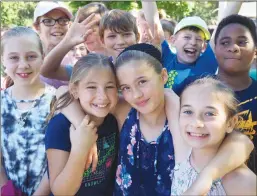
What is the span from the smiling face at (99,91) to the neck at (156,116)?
7.3 inches

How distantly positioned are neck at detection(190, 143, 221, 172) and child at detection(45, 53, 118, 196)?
0.48 meters

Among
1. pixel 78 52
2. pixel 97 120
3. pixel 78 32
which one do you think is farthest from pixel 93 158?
pixel 78 52

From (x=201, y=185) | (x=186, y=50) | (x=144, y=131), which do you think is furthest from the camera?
(x=186, y=50)

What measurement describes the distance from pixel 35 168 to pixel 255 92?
1.32 metres

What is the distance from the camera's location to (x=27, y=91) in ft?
7.28

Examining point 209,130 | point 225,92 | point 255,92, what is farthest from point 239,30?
point 209,130

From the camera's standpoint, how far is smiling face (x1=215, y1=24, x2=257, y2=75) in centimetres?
234

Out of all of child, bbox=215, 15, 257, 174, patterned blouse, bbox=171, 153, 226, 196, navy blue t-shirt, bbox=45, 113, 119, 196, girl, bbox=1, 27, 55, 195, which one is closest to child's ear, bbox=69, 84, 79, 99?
navy blue t-shirt, bbox=45, 113, 119, 196

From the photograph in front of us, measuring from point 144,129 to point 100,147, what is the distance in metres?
0.25

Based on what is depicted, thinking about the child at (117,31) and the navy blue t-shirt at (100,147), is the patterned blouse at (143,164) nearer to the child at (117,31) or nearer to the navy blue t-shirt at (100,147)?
the navy blue t-shirt at (100,147)

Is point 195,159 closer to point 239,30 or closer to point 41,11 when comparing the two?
point 239,30

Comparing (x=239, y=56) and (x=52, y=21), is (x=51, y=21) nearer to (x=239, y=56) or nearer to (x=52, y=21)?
(x=52, y=21)

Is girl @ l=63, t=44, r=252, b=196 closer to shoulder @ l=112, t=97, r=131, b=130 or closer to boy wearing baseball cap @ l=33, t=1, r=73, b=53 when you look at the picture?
shoulder @ l=112, t=97, r=131, b=130

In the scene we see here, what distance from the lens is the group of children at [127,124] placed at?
5.63ft
